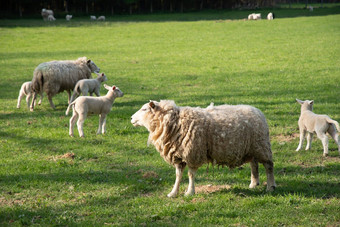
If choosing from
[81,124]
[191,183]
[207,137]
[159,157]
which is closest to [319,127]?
[207,137]

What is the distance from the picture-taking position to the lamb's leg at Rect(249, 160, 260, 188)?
684 cm

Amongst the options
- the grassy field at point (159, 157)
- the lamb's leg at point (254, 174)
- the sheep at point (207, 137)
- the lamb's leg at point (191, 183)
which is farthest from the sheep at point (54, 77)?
the lamb's leg at point (254, 174)

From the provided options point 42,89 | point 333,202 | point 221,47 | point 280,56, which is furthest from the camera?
point 221,47

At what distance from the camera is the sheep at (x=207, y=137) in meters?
6.49

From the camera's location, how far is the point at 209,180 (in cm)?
739

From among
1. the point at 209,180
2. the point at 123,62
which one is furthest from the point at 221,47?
the point at 209,180

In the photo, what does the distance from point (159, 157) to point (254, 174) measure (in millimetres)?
2436

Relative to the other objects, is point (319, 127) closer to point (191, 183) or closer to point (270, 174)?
point (270, 174)

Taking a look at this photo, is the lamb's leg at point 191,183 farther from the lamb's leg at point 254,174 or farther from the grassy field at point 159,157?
the lamb's leg at point 254,174

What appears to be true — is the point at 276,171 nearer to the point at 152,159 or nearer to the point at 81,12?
the point at 152,159

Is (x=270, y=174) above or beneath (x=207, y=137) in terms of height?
beneath

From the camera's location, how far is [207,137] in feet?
21.4

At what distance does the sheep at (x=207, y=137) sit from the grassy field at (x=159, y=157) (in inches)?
21.2

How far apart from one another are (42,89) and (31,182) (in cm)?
638
